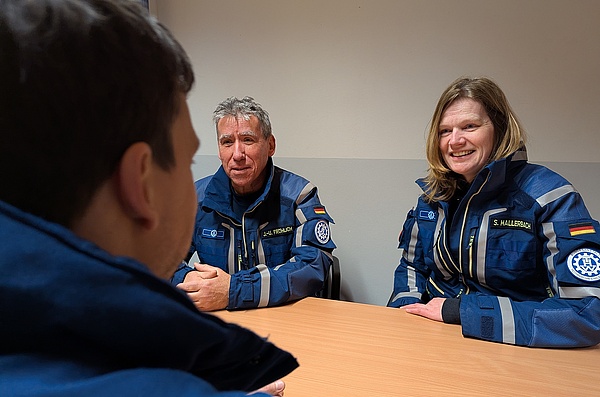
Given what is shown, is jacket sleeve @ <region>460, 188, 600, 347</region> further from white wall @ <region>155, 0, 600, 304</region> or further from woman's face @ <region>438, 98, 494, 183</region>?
white wall @ <region>155, 0, 600, 304</region>

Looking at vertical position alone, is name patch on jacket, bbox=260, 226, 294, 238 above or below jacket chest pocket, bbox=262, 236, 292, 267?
above

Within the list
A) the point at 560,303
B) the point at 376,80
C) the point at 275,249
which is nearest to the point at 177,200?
the point at 560,303

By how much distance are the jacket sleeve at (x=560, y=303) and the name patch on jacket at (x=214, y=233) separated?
976 mm

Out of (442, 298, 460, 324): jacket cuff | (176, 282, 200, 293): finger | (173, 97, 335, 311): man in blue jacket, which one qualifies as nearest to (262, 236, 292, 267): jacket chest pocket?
(173, 97, 335, 311): man in blue jacket

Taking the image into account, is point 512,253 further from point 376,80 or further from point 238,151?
point 376,80

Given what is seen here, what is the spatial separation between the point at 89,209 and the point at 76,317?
0.34 feet

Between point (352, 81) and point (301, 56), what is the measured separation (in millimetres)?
321

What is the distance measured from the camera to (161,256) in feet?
1.75

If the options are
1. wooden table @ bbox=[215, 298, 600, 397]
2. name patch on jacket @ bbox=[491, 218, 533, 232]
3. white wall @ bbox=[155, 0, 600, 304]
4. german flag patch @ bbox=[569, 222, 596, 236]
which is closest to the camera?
wooden table @ bbox=[215, 298, 600, 397]

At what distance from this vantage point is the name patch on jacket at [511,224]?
1568 millimetres

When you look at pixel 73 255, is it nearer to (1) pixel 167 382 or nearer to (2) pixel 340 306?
(1) pixel 167 382

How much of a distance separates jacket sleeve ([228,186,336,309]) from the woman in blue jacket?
0.32m

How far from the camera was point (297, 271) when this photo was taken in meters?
1.73

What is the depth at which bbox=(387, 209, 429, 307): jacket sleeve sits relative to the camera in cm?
186
